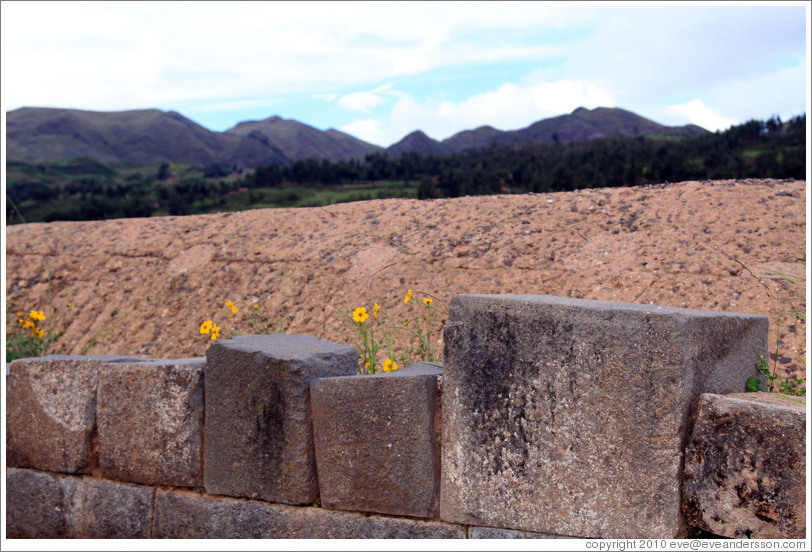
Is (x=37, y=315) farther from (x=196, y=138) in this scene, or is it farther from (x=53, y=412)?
(x=196, y=138)

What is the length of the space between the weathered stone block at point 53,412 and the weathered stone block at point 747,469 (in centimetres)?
255

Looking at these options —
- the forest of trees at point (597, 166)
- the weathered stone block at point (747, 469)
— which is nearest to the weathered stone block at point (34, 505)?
the weathered stone block at point (747, 469)

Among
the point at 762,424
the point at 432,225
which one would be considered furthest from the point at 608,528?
the point at 432,225

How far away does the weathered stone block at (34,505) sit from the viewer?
3.27m

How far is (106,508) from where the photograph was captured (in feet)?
10.3

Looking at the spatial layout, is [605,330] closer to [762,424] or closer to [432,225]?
[762,424]

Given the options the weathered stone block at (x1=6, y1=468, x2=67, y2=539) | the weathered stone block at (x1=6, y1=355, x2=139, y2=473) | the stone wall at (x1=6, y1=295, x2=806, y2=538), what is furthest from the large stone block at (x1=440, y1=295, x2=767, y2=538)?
the weathered stone block at (x1=6, y1=468, x2=67, y2=539)

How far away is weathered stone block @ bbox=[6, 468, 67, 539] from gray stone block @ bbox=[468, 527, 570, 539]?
6.84 feet

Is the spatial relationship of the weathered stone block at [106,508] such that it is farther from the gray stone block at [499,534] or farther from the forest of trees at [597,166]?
the forest of trees at [597,166]

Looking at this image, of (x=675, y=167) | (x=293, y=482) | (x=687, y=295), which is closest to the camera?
(x=293, y=482)

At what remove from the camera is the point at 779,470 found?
2012 millimetres

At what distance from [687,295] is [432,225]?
1.60 m

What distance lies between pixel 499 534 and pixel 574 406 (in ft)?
1.78

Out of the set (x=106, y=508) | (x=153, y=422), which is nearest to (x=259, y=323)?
(x=153, y=422)
